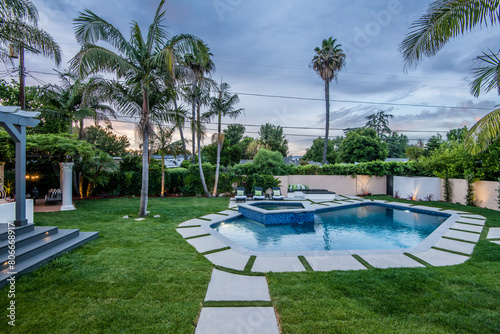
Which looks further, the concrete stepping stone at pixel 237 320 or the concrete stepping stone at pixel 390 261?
the concrete stepping stone at pixel 390 261

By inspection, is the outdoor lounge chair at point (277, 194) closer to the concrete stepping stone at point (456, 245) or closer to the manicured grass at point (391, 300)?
the concrete stepping stone at point (456, 245)


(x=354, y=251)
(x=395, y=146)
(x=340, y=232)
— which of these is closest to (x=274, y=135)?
(x=395, y=146)

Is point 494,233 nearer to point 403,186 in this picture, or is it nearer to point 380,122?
point 403,186

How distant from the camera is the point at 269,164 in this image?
15.8m

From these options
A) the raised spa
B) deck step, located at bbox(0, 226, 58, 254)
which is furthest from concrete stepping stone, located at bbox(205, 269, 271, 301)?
the raised spa

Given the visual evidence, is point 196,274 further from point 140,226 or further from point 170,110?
point 170,110

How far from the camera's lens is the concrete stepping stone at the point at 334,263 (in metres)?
4.21

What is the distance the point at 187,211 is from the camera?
9617 millimetres

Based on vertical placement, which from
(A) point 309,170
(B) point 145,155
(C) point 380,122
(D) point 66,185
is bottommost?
(D) point 66,185

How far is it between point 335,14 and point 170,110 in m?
8.90

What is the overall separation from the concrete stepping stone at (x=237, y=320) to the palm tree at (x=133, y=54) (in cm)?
669

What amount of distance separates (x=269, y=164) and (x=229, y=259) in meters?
11.5

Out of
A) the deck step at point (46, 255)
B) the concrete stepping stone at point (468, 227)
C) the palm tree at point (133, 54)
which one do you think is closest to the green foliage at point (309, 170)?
the concrete stepping stone at point (468, 227)

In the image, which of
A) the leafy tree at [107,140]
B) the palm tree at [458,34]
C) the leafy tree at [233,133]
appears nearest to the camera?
the palm tree at [458,34]
